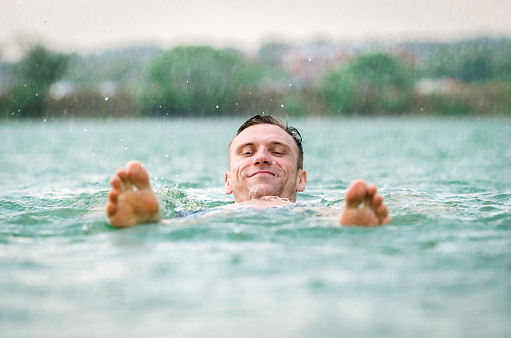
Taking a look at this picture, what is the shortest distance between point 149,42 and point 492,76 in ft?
92.9

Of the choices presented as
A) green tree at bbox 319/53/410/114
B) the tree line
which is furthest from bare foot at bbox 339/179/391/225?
green tree at bbox 319/53/410/114

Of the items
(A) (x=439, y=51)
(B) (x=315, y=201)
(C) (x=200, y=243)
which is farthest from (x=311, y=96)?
(C) (x=200, y=243)

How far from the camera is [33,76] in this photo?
51.1 meters

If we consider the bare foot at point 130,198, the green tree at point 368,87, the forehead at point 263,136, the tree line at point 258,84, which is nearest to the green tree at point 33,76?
the tree line at point 258,84

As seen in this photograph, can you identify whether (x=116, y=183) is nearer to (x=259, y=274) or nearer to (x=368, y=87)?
(x=259, y=274)

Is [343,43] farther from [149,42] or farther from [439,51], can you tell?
[149,42]

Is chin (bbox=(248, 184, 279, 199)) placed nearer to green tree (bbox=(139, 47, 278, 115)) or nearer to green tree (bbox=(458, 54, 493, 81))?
green tree (bbox=(139, 47, 278, 115))

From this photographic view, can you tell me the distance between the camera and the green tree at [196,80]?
43375mm

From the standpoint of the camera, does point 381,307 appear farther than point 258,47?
No

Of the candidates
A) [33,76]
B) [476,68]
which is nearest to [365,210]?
[476,68]

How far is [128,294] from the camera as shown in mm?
2502

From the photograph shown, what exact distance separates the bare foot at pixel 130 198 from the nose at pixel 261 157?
1.15 meters

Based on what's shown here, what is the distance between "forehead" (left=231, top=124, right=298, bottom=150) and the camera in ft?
15.3

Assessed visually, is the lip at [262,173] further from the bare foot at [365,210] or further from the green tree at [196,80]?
the green tree at [196,80]
